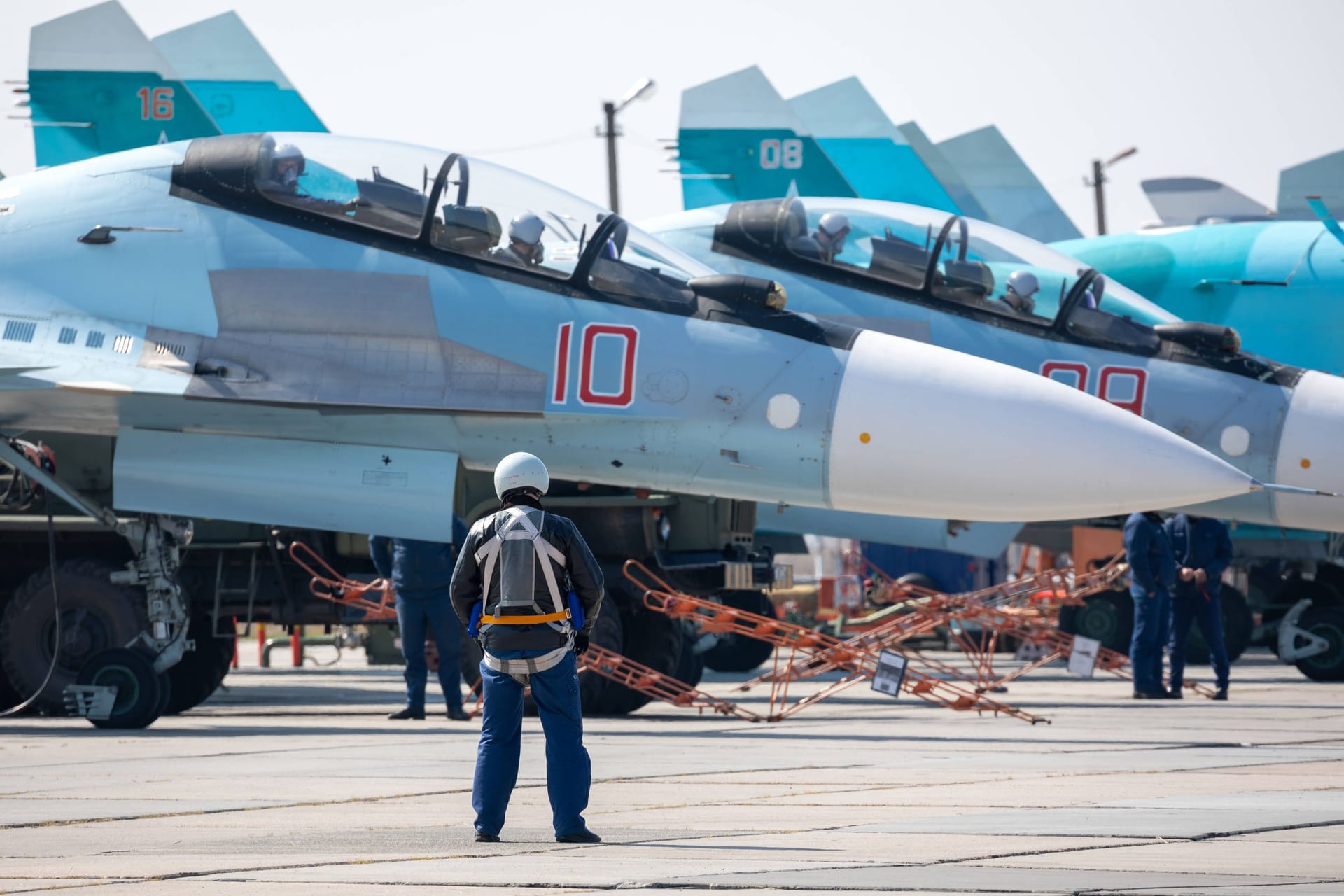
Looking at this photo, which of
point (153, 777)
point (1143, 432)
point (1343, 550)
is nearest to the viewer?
point (153, 777)

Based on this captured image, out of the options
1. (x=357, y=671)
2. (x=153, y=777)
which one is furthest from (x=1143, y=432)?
(x=357, y=671)

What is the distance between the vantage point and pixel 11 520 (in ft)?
39.6

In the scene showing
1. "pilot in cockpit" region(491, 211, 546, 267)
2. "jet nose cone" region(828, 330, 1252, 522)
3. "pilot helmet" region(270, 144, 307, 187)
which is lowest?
"jet nose cone" region(828, 330, 1252, 522)

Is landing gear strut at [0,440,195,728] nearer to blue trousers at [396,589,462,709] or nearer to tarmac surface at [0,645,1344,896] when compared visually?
tarmac surface at [0,645,1344,896]

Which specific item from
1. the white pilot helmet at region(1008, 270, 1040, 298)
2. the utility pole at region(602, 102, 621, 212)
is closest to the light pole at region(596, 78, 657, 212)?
the utility pole at region(602, 102, 621, 212)

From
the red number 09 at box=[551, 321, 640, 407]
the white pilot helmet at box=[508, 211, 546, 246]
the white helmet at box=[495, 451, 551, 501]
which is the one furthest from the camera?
the white pilot helmet at box=[508, 211, 546, 246]

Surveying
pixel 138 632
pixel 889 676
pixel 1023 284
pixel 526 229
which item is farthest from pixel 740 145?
pixel 138 632

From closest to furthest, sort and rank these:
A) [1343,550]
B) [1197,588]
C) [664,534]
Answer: [664,534] < [1197,588] < [1343,550]

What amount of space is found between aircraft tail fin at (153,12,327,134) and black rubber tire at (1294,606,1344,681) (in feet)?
43.2

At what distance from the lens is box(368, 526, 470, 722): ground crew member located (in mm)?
11391

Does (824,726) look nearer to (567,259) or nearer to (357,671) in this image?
(567,259)

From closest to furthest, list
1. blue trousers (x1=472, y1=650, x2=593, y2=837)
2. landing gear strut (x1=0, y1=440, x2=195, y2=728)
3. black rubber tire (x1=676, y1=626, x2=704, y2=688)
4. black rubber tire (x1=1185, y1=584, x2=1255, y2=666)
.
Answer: blue trousers (x1=472, y1=650, x2=593, y2=837)
landing gear strut (x1=0, y1=440, x2=195, y2=728)
black rubber tire (x1=676, y1=626, x2=704, y2=688)
black rubber tire (x1=1185, y1=584, x2=1255, y2=666)

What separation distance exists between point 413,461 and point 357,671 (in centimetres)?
1023

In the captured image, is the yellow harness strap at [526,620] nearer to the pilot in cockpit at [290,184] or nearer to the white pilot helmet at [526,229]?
the white pilot helmet at [526,229]
